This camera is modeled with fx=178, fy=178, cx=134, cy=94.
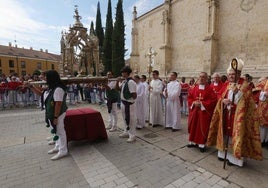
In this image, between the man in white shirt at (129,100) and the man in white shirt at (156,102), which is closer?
the man in white shirt at (129,100)

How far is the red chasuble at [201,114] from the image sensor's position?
13.8 ft

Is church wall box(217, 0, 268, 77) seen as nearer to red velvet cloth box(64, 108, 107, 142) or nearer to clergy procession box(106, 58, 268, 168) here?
clergy procession box(106, 58, 268, 168)

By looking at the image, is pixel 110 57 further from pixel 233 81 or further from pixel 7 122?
pixel 233 81

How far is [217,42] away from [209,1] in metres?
3.84

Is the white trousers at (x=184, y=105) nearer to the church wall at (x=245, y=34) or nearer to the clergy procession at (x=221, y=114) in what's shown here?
the clergy procession at (x=221, y=114)

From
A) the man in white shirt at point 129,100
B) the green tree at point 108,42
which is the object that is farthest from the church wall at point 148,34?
the man in white shirt at point 129,100

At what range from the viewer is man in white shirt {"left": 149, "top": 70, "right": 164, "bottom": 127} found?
6.70 m

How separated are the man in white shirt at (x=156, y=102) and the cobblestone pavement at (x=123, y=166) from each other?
1485 millimetres

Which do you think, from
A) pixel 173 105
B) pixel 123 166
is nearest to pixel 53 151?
pixel 123 166

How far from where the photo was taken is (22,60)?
1924 inches

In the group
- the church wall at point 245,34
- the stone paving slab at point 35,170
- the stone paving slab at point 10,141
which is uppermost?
the church wall at point 245,34

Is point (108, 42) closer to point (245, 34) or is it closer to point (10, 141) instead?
point (245, 34)

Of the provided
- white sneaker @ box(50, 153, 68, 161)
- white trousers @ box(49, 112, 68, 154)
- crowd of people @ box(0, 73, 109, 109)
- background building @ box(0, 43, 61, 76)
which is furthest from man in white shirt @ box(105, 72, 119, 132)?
background building @ box(0, 43, 61, 76)

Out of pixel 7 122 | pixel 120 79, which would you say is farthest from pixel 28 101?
pixel 120 79
